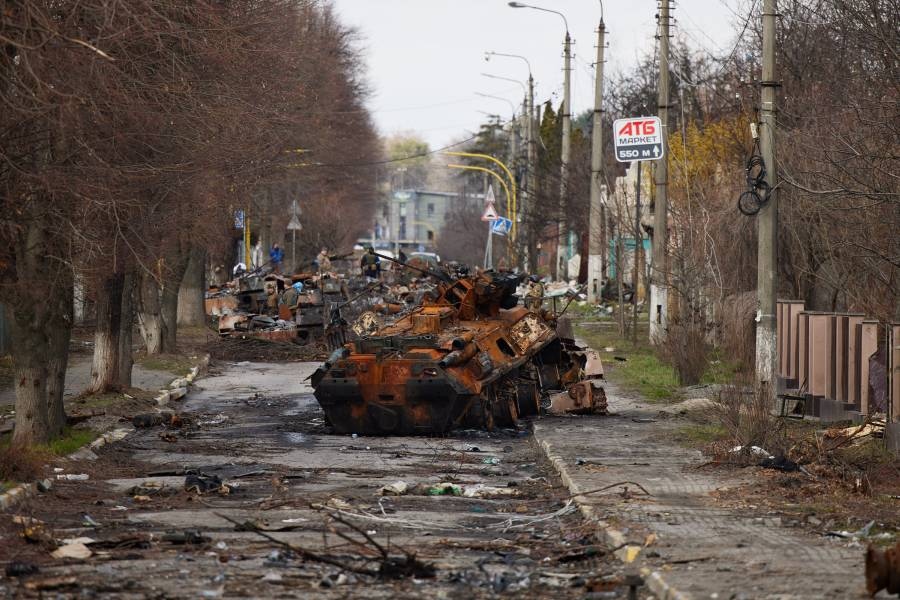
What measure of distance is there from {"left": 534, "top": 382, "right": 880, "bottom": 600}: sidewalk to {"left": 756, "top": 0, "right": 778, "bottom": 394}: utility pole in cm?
239

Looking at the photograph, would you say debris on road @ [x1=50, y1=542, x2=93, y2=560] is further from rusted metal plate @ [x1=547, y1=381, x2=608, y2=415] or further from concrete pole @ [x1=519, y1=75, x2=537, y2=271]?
concrete pole @ [x1=519, y1=75, x2=537, y2=271]

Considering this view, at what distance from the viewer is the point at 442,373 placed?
1895 cm

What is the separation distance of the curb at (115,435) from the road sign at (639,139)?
9.86 meters

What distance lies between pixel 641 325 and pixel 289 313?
10.3 m

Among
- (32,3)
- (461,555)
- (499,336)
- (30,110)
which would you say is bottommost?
(461,555)

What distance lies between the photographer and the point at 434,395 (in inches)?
752

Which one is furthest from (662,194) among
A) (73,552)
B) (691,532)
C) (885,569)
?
(885,569)

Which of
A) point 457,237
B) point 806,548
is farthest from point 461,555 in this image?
point 457,237

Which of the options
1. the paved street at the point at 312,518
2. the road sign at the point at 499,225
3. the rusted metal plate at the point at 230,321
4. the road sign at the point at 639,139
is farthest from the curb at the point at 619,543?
the road sign at the point at 499,225

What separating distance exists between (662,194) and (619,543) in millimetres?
20732

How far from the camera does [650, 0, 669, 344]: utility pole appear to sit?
97.6 feet

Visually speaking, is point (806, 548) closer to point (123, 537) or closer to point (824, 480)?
point (824, 480)

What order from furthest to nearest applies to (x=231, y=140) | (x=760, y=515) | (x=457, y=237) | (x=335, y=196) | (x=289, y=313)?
(x=457, y=237) < (x=335, y=196) < (x=289, y=313) < (x=231, y=140) < (x=760, y=515)

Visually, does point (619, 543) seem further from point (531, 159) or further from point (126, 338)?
point (531, 159)
